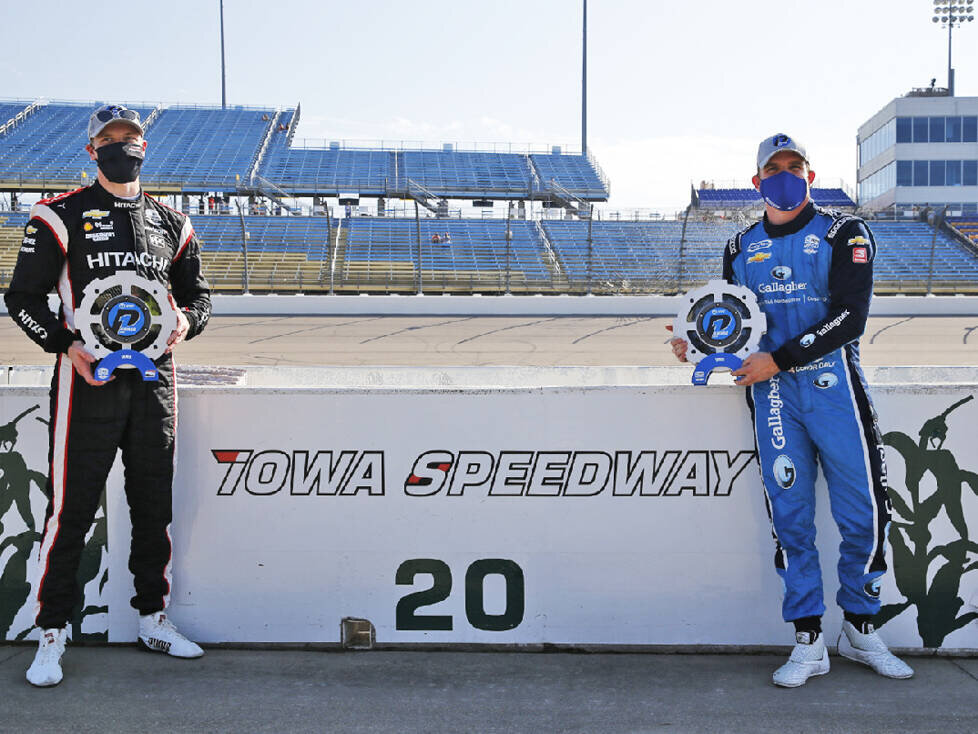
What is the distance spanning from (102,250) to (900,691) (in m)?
2.77

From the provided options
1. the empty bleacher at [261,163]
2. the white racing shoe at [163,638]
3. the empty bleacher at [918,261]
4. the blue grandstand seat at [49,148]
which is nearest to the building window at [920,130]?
the empty bleacher at [918,261]

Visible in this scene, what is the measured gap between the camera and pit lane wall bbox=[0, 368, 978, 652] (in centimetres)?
313

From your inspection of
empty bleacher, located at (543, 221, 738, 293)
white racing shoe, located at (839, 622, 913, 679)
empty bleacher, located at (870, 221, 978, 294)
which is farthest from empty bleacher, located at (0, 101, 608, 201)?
white racing shoe, located at (839, 622, 913, 679)

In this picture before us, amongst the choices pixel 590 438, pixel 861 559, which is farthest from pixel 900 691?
pixel 590 438

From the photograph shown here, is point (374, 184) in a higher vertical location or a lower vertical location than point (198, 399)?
higher

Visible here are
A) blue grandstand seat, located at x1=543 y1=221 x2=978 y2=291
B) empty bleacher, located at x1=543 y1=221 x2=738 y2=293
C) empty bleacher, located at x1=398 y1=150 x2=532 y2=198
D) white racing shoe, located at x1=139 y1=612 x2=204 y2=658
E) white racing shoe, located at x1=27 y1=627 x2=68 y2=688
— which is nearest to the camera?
white racing shoe, located at x1=27 y1=627 x2=68 y2=688

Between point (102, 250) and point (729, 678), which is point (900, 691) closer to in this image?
point (729, 678)

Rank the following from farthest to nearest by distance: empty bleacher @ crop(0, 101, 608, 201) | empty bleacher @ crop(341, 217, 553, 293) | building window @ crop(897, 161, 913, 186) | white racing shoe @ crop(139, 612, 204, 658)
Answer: building window @ crop(897, 161, 913, 186) → empty bleacher @ crop(0, 101, 608, 201) → empty bleacher @ crop(341, 217, 553, 293) → white racing shoe @ crop(139, 612, 204, 658)

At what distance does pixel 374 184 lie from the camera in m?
41.6

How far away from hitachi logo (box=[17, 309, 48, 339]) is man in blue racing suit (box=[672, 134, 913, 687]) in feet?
6.44

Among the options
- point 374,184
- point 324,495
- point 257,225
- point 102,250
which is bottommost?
point 324,495

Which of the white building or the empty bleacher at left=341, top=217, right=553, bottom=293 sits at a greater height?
the white building

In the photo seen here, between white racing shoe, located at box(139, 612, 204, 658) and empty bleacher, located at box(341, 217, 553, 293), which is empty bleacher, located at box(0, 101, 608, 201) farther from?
white racing shoe, located at box(139, 612, 204, 658)

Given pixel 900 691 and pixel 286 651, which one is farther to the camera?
pixel 286 651
